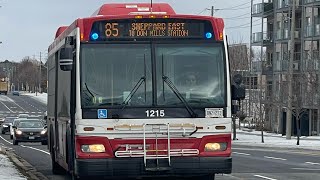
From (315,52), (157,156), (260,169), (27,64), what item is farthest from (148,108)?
(27,64)

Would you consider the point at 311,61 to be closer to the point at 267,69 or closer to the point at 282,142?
the point at 267,69

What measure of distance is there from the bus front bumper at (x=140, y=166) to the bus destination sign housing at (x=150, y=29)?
7.01 ft

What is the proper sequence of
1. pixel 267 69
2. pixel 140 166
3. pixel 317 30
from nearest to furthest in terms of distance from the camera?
pixel 140 166, pixel 317 30, pixel 267 69

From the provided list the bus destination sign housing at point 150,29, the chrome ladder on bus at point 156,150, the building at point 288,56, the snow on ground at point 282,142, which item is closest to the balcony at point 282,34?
the building at point 288,56

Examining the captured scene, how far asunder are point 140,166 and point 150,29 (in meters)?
2.43

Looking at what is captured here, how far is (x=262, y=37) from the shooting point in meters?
72.4

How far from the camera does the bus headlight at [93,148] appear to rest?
12.9m

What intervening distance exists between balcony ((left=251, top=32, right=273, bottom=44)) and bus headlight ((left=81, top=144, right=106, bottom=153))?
198 ft

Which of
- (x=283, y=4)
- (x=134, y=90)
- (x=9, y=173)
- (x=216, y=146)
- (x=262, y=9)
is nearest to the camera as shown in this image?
(x=134, y=90)

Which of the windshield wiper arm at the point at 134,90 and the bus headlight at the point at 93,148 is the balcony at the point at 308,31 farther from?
the bus headlight at the point at 93,148

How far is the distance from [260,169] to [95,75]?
→ 999cm

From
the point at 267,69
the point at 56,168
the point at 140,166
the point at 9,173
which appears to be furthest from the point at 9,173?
the point at 267,69

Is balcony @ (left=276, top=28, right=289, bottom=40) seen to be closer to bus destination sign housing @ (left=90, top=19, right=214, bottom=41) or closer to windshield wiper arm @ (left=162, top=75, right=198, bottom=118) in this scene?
bus destination sign housing @ (left=90, top=19, right=214, bottom=41)

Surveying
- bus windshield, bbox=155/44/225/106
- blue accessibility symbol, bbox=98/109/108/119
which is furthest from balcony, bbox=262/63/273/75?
blue accessibility symbol, bbox=98/109/108/119
